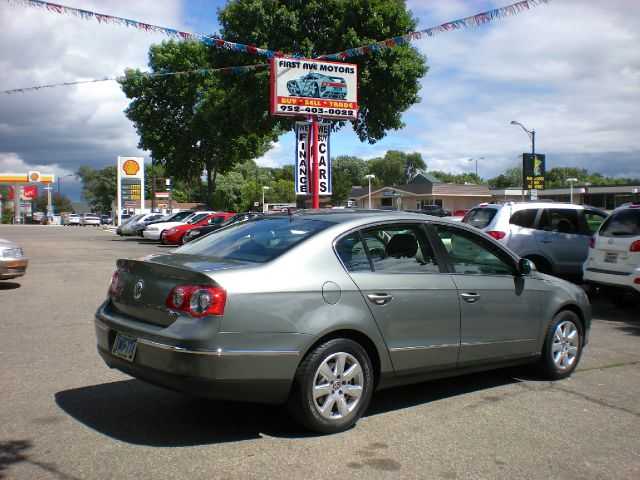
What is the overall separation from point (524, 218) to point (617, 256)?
238cm

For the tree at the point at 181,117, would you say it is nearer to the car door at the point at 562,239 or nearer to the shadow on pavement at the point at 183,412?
the car door at the point at 562,239

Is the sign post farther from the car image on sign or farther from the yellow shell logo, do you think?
the yellow shell logo

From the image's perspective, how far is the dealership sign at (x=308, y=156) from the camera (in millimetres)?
24531

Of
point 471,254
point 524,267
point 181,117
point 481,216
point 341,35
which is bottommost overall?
point 524,267

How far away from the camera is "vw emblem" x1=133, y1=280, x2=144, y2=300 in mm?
4457

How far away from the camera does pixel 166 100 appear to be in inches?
1565

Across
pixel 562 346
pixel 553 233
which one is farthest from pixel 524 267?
pixel 553 233

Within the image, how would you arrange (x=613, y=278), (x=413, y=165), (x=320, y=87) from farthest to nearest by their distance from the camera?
(x=413, y=165) → (x=320, y=87) → (x=613, y=278)

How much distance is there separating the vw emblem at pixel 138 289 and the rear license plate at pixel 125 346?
281 mm

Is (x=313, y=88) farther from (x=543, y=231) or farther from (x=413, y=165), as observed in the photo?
(x=413, y=165)

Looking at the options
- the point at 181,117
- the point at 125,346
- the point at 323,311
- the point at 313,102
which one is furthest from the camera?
the point at 181,117

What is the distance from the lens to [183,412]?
4871 millimetres

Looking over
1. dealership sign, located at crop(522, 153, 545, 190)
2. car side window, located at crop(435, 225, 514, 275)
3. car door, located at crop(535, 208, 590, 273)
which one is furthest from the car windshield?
dealership sign, located at crop(522, 153, 545, 190)

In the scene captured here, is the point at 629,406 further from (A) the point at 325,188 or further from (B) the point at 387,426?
(A) the point at 325,188
